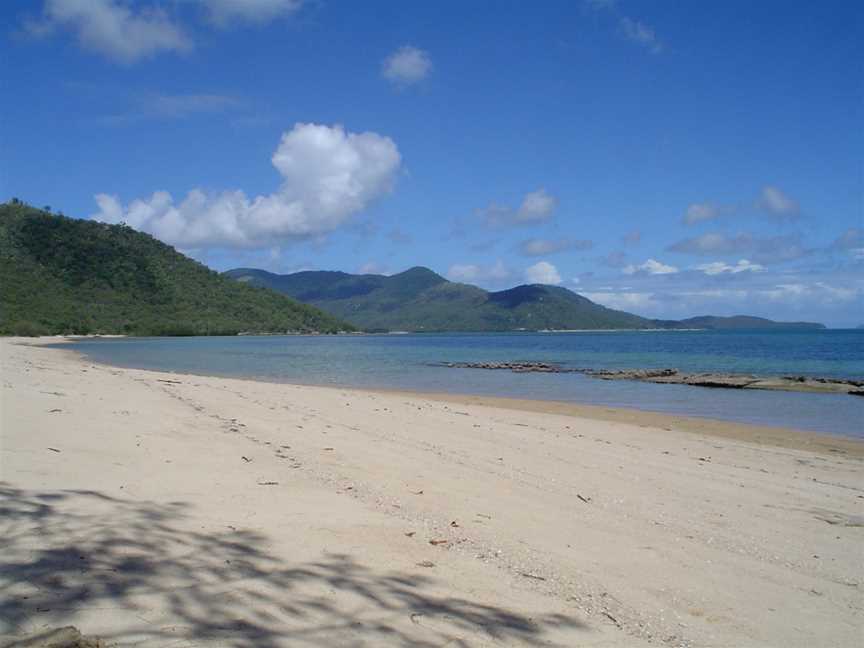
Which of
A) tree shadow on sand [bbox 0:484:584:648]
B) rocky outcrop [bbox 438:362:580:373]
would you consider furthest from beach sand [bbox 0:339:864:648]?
rocky outcrop [bbox 438:362:580:373]

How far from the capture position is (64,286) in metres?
121

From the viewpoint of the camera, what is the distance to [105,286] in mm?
132000

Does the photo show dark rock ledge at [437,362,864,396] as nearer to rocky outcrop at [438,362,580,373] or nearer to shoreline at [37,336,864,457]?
rocky outcrop at [438,362,580,373]

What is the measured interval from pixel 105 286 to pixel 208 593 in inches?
5696

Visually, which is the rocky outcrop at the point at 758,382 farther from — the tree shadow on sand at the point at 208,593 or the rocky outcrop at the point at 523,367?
the tree shadow on sand at the point at 208,593

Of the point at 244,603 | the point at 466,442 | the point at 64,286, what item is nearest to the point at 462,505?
the point at 244,603

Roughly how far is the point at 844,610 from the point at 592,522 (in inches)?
92.4

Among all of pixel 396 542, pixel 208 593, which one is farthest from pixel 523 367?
pixel 208 593

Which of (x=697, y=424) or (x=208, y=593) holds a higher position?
(x=208, y=593)

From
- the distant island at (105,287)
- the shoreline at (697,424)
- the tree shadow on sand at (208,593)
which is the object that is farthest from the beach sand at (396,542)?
the distant island at (105,287)

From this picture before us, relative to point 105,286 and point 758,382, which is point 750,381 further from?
point 105,286

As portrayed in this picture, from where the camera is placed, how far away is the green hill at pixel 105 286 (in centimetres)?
10638

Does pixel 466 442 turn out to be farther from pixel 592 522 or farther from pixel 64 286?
pixel 64 286

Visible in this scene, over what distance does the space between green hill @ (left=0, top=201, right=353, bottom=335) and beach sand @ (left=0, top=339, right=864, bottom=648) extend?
8995 cm
